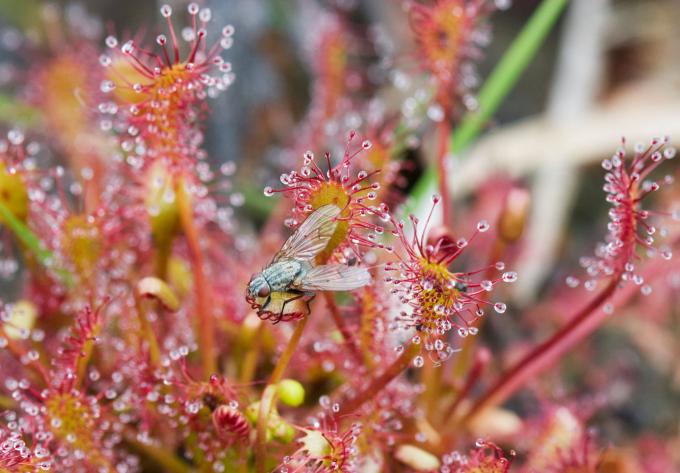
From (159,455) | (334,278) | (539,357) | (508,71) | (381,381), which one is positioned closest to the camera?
(334,278)

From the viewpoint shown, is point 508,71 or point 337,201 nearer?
point 337,201

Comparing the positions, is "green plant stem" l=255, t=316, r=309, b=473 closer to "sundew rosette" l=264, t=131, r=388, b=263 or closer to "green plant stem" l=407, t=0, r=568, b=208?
"sundew rosette" l=264, t=131, r=388, b=263

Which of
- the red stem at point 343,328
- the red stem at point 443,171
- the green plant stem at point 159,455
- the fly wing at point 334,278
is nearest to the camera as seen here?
the fly wing at point 334,278

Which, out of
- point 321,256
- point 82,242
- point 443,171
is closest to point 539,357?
point 443,171

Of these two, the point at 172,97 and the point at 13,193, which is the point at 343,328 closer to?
the point at 172,97

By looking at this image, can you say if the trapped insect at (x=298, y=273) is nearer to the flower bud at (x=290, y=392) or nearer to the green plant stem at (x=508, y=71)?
the flower bud at (x=290, y=392)

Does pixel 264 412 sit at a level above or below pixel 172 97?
below

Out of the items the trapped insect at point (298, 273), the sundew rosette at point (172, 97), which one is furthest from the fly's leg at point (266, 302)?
the sundew rosette at point (172, 97)

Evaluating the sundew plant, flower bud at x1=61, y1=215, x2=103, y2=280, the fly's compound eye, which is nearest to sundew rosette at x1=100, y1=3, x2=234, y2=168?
the sundew plant

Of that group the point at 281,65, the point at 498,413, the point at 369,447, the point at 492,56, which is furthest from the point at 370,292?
the point at 492,56
